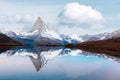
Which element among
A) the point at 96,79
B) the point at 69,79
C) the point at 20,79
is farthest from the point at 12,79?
the point at 96,79

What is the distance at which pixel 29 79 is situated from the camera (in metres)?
58.6

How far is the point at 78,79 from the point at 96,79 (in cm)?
261

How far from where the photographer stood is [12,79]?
190 ft

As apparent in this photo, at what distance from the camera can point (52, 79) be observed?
58.5 metres

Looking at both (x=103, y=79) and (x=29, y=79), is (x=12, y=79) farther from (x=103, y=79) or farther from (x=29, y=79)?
(x=103, y=79)

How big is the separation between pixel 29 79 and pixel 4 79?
13.5 feet

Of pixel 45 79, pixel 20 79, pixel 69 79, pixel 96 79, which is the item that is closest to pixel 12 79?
pixel 20 79

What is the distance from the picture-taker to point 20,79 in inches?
2274

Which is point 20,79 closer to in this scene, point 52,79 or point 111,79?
point 52,79

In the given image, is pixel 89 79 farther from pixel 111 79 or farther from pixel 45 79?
pixel 45 79

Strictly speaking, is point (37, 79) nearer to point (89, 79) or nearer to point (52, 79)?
point (52, 79)

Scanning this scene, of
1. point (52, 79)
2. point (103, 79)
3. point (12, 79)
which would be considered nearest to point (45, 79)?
point (52, 79)

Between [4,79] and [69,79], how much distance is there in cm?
936

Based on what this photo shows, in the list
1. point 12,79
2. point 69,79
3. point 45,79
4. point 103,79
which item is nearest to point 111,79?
point 103,79
